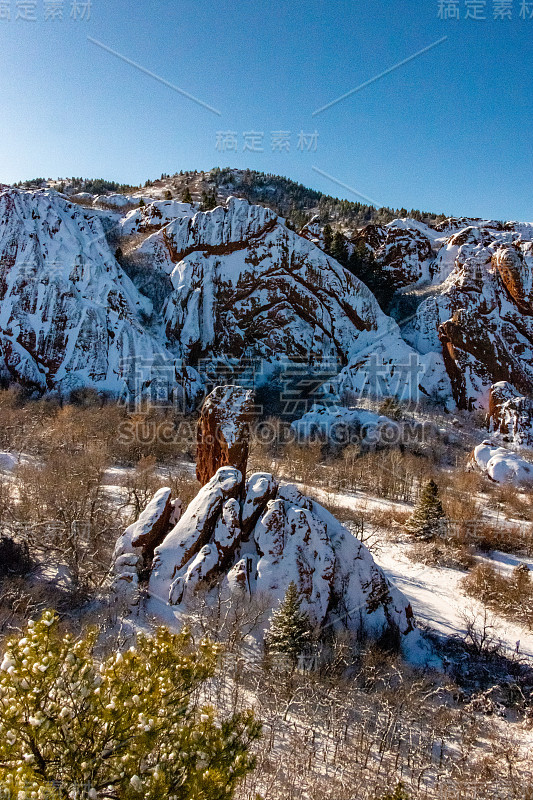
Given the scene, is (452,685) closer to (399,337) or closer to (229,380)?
(229,380)

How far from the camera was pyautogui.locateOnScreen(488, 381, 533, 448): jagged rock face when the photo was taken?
32.9 meters

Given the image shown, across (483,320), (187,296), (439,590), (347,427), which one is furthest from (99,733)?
(483,320)

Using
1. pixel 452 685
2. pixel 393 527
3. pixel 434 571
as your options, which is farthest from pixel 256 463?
pixel 452 685

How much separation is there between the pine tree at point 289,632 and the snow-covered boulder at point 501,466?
2243cm

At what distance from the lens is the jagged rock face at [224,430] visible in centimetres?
A: 1666

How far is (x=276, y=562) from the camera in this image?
11789 millimetres

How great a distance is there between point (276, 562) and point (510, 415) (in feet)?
98.8

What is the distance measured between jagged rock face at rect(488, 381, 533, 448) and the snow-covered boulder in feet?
16.6

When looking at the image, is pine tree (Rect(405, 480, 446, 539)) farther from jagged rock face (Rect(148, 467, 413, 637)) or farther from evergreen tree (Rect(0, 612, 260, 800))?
evergreen tree (Rect(0, 612, 260, 800))

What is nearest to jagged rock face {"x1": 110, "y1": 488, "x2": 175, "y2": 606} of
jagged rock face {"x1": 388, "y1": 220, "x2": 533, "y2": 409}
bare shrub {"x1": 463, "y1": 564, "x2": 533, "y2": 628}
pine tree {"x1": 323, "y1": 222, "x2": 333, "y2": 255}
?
bare shrub {"x1": 463, "y1": 564, "x2": 533, "y2": 628}

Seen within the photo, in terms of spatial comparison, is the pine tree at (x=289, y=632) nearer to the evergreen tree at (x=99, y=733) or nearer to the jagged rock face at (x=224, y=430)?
the evergreen tree at (x=99, y=733)

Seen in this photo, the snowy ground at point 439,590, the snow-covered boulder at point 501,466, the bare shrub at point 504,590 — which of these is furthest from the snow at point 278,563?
the snow-covered boulder at point 501,466

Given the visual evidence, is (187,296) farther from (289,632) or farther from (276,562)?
(289,632)

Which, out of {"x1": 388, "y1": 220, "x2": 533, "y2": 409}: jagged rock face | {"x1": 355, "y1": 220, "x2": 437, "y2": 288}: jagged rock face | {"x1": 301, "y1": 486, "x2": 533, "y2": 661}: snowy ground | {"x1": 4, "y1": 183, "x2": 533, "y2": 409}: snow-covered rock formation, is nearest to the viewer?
{"x1": 301, "y1": 486, "x2": 533, "y2": 661}: snowy ground
